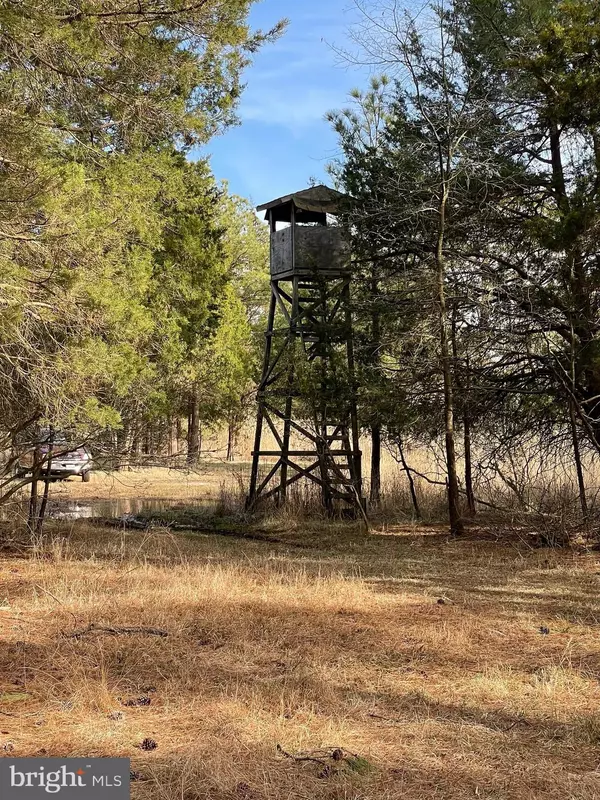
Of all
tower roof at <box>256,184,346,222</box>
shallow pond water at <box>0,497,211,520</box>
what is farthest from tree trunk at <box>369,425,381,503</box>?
tower roof at <box>256,184,346,222</box>

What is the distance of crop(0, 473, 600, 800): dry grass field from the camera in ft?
13.1

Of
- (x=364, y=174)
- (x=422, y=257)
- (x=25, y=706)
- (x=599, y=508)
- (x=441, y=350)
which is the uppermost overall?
(x=364, y=174)

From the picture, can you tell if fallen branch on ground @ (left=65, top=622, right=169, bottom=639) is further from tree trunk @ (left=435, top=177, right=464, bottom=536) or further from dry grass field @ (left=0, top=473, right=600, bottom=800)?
tree trunk @ (left=435, top=177, right=464, bottom=536)

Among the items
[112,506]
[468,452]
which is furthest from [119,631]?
[112,506]

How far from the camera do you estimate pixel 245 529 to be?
15.3 meters

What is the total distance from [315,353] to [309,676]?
10.7 metres

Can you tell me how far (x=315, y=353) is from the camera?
1580 cm

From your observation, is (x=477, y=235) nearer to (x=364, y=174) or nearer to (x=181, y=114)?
(x=364, y=174)

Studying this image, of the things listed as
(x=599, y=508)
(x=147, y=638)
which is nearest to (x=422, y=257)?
(x=599, y=508)

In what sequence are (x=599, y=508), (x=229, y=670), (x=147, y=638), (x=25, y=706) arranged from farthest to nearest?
(x=599, y=508), (x=147, y=638), (x=229, y=670), (x=25, y=706)

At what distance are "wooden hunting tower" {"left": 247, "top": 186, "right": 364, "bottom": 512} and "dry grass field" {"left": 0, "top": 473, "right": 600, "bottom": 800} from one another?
4921mm

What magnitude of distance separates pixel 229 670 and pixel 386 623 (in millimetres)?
1968

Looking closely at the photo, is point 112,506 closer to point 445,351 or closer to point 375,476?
point 375,476

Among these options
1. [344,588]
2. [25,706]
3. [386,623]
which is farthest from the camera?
[344,588]
